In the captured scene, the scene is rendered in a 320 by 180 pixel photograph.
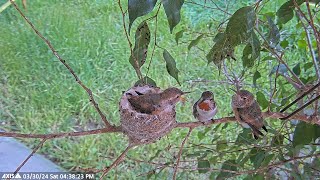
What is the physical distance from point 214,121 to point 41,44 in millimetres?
2332

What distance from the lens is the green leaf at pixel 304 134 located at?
1011 mm

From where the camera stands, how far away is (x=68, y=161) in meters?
2.47

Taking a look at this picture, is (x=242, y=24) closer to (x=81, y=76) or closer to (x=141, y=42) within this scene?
(x=141, y=42)

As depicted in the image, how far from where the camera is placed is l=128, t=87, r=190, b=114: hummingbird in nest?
114cm

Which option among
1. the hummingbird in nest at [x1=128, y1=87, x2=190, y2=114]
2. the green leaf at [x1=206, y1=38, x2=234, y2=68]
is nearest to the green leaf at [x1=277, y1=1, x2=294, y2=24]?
the green leaf at [x1=206, y1=38, x2=234, y2=68]

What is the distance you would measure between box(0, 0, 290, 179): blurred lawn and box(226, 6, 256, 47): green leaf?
1.52 m

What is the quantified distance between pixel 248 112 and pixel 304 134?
0.16 metres

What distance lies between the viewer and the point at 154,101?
118 centimetres

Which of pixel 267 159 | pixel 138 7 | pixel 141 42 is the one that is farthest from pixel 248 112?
pixel 138 7

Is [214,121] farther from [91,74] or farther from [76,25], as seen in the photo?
[76,25]

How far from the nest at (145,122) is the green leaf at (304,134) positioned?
26cm

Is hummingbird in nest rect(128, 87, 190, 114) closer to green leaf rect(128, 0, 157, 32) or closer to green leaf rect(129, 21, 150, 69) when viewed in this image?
green leaf rect(129, 21, 150, 69)

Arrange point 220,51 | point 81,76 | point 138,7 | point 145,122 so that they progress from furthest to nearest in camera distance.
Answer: point 81,76
point 145,122
point 220,51
point 138,7

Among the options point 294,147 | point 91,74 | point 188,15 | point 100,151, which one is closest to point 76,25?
point 91,74
